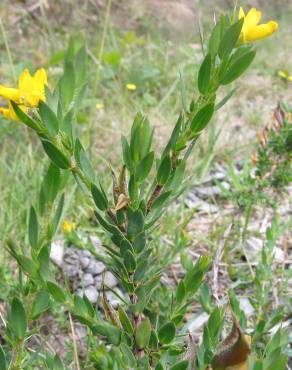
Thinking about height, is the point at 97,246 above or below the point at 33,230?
below

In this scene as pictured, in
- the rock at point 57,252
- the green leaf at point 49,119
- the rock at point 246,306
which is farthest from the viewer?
the rock at point 57,252

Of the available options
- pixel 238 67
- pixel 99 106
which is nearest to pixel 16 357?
pixel 238 67

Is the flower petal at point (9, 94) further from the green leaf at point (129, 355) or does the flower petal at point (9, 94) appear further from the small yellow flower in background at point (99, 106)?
the small yellow flower in background at point (99, 106)

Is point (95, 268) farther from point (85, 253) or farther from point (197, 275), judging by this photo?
point (197, 275)

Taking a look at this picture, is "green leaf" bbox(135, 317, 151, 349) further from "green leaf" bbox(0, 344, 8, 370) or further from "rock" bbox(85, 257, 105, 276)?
"rock" bbox(85, 257, 105, 276)

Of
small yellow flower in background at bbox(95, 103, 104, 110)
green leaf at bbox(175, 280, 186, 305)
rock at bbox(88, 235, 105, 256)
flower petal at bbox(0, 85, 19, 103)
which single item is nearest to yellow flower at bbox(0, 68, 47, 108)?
flower petal at bbox(0, 85, 19, 103)

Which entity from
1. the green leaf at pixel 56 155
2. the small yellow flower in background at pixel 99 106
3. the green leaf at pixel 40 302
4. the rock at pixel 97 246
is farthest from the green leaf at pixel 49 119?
the small yellow flower in background at pixel 99 106
